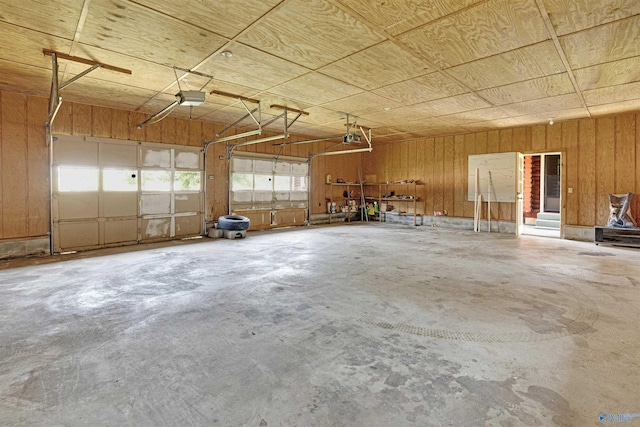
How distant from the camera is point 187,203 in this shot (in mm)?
7453

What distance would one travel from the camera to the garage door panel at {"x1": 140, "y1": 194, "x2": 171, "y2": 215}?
6.79 metres

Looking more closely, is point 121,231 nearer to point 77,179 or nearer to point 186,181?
point 77,179

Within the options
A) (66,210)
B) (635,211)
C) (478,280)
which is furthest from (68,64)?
(635,211)

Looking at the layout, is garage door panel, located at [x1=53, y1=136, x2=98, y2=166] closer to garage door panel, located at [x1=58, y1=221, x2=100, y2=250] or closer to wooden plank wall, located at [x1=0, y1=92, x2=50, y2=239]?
wooden plank wall, located at [x1=0, y1=92, x2=50, y2=239]

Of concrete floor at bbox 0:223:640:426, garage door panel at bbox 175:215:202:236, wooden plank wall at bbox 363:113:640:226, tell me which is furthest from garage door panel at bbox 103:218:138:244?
wooden plank wall at bbox 363:113:640:226

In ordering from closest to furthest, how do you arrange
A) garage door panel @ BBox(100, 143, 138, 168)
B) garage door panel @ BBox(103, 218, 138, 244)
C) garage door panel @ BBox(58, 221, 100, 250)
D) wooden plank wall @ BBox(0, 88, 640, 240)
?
wooden plank wall @ BBox(0, 88, 640, 240) → garage door panel @ BBox(58, 221, 100, 250) → garage door panel @ BBox(100, 143, 138, 168) → garage door panel @ BBox(103, 218, 138, 244)

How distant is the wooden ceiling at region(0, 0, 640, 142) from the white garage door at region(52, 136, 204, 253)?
1012mm

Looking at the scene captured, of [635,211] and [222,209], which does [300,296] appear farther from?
[635,211]

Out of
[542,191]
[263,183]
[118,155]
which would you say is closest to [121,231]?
[118,155]

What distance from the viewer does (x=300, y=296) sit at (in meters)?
3.35

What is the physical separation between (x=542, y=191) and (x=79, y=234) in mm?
13940

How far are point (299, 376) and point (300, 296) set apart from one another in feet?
4.72

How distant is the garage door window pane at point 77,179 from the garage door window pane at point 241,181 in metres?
3.02

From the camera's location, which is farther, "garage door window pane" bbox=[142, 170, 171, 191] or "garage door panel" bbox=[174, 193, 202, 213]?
"garage door panel" bbox=[174, 193, 202, 213]
